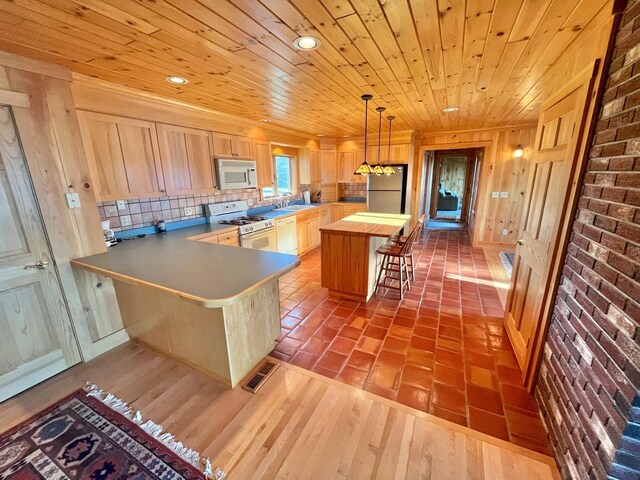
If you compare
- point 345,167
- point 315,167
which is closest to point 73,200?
point 315,167

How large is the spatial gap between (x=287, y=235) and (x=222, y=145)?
1.74m

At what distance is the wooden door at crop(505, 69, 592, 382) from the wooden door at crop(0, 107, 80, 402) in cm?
357

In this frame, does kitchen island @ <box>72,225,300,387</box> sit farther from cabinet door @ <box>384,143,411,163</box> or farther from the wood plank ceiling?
cabinet door @ <box>384,143,411,163</box>

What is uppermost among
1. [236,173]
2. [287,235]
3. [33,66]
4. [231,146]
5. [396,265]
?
[33,66]

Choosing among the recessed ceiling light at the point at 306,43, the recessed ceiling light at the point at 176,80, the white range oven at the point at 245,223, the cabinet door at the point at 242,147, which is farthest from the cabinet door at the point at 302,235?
the recessed ceiling light at the point at 306,43

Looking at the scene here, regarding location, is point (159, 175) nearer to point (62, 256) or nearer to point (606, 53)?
point (62, 256)

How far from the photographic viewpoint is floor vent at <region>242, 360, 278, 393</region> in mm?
1928

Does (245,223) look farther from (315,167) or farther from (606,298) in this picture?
(606,298)

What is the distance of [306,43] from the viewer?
1.60 metres

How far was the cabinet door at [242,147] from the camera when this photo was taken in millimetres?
3713

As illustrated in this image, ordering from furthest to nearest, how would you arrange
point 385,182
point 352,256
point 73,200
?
point 385,182
point 352,256
point 73,200

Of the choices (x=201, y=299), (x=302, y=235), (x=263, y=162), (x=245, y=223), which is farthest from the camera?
(x=302, y=235)

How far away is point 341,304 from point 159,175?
2.56m

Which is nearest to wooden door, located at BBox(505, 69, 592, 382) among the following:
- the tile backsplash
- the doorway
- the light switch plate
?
the light switch plate
